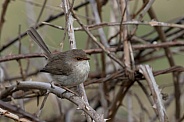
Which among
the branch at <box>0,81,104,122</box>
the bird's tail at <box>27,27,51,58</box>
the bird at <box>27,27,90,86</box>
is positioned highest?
the bird's tail at <box>27,27,51,58</box>

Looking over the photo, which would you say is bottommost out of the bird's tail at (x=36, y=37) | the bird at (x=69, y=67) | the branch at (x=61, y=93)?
the branch at (x=61, y=93)

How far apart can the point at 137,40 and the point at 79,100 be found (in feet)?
7.56

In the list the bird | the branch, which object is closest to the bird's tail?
the bird

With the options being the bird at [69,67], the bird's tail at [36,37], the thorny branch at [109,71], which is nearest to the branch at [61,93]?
the thorny branch at [109,71]

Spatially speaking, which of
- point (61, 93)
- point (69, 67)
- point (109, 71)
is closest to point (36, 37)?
point (69, 67)

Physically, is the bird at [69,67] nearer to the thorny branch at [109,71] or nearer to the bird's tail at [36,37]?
the bird's tail at [36,37]

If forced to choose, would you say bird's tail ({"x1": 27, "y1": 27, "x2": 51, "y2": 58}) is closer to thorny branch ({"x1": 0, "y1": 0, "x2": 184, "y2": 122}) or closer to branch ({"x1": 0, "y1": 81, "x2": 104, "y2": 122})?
thorny branch ({"x1": 0, "y1": 0, "x2": 184, "y2": 122})

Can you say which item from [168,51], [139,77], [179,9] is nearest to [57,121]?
[168,51]

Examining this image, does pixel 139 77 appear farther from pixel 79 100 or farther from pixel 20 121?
pixel 20 121

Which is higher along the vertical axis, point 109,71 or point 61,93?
point 109,71

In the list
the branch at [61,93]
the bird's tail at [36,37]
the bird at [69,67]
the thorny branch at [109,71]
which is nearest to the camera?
the branch at [61,93]

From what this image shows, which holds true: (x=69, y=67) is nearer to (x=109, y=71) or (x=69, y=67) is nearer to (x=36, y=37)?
(x=36, y=37)

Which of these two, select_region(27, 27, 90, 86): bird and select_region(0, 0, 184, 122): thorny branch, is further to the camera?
select_region(27, 27, 90, 86): bird

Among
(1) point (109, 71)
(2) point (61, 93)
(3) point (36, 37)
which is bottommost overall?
(2) point (61, 93)
